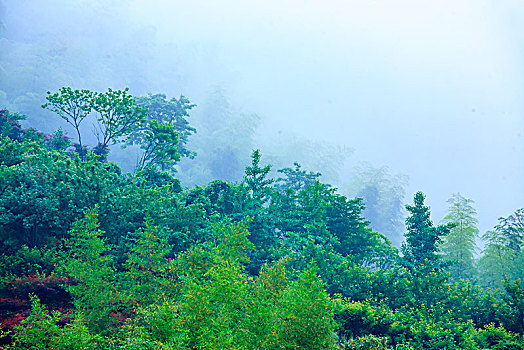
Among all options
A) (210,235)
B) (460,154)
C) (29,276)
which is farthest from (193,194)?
(460,154)

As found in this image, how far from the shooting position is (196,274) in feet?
43.0

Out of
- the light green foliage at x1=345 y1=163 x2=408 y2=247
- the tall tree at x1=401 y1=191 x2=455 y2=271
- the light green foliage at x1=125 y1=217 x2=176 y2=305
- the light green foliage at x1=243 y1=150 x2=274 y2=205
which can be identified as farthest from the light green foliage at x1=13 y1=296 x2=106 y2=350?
the light green foliage at x1=345 y1=163 x2=408 y2=247

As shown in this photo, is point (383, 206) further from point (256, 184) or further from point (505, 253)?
point (256, 184)

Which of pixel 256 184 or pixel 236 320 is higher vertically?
pixel 256 184

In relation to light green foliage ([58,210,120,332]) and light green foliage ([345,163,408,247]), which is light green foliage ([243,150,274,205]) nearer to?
light green foliage ([58,210,120,332])

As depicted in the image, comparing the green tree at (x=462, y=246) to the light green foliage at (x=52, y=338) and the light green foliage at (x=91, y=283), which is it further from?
the light green foliage at (x=52, y=338)

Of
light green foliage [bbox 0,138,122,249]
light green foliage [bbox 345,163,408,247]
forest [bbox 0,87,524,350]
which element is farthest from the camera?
light green foliage [bbox 345,163,408,247]

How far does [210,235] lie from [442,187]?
6336 inches

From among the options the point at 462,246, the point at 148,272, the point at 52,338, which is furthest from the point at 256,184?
the point at 462,246

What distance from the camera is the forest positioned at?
30.1ft

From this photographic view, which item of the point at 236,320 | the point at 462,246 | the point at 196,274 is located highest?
the point at 462,246

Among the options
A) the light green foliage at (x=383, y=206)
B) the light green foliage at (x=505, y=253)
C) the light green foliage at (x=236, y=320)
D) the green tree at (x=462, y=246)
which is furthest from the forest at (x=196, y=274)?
the light green foliage at (x=383, y=206)

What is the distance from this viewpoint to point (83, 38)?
10131 centimetres

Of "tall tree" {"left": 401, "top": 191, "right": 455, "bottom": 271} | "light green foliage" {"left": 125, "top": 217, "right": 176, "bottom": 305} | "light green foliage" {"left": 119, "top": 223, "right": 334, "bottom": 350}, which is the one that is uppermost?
"tall tree" {"left": 401, "top": 191, "right": 455, "bottom": 271}
